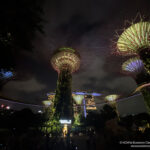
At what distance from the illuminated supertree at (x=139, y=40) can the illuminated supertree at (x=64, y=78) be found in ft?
63.3

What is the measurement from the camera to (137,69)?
19844 millimetres

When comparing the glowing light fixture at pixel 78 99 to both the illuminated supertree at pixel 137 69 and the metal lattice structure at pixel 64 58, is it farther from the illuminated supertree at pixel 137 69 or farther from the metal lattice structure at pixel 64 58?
the illuminated supertree at pixel 137 69

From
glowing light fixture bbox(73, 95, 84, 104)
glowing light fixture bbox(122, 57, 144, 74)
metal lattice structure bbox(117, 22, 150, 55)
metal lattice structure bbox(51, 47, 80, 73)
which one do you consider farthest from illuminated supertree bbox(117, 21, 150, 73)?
glowing light fixture bbox(73, 95, 84, 104)

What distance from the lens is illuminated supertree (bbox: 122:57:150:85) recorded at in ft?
64.6

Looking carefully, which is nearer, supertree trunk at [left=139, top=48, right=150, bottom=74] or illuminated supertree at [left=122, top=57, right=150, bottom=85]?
supertree trunk at [left=139, top=48, right=150, bottom=74]

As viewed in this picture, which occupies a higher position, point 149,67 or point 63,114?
point 149,67

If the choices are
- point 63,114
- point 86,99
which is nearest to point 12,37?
point 63,114

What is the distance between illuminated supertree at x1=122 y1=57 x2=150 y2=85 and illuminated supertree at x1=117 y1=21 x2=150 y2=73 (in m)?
7.06

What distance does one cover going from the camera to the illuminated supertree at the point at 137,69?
1969cm

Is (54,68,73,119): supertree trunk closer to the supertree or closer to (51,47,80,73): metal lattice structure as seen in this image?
(51,47,80,73): metal lattice structure

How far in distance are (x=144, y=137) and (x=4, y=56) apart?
11255 mm

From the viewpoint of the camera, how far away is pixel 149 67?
1149 cm

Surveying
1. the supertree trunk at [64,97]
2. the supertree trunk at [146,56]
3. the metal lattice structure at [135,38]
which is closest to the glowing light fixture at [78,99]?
the supertree trunk at [64,97]

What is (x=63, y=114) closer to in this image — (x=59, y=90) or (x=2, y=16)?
(x=59, y=90)
